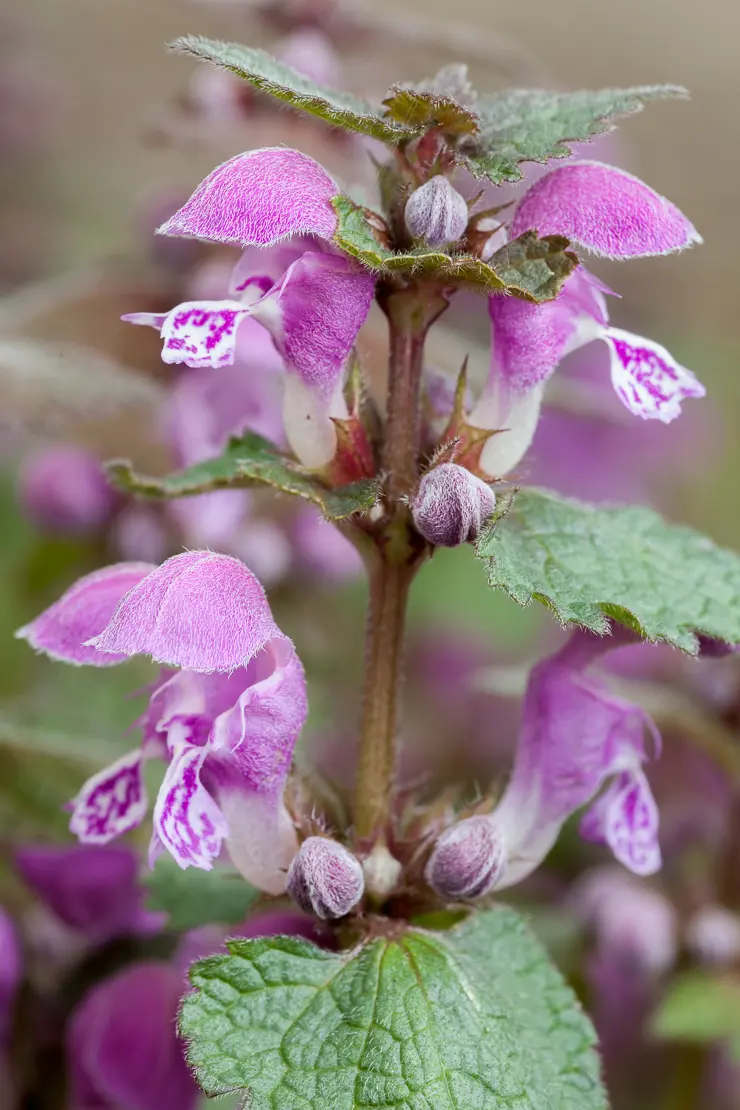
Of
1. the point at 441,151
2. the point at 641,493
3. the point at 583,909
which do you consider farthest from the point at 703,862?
the point at 641,493

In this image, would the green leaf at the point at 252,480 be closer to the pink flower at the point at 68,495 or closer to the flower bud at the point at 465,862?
the flower bud at the point at 465,862

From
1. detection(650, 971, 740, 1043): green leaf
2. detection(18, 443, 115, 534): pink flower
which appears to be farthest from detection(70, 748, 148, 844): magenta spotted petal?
detection(18, 443, 115, 534): pink flower

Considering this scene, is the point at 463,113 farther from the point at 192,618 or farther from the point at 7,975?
the point at 7,975

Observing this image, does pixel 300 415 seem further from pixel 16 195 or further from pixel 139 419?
pixel 16 195

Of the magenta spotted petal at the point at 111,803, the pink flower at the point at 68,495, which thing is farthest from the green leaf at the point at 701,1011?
the pink flower at the point at 68,495

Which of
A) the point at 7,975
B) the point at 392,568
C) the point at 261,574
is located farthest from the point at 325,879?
the point at 261,574

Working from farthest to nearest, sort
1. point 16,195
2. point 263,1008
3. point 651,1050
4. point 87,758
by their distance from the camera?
point 16,195, point 651,1050, point 87,758, point 263,1008
